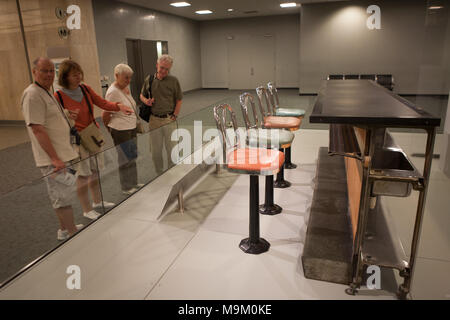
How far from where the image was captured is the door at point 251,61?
43.1ft

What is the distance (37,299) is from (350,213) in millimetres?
2182

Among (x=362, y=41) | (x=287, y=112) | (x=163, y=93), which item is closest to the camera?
(x=163, y=93)

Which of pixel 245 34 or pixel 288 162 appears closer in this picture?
pixel 288 162

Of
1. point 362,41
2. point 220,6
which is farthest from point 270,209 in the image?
point 362,41

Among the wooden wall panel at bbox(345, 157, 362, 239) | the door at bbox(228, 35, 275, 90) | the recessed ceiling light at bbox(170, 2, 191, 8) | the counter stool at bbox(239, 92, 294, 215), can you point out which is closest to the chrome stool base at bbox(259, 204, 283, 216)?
the counter stool at bbox(239, 92, 294, 215)

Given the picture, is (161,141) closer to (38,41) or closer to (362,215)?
(362,215)

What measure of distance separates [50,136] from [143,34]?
8.38m

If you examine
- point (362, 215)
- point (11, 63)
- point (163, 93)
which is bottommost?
point (362, 215)

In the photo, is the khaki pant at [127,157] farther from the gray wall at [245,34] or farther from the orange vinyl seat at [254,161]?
the gray wall at [245,34]

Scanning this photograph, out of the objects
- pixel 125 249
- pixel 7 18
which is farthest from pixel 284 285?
pixel 7 18

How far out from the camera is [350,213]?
8.06 feet

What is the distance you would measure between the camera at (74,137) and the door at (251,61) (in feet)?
38.5

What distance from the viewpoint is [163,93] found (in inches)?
142

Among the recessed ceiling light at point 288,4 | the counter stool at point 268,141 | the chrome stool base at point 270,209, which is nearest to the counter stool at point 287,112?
the counter stool at point 268,141
